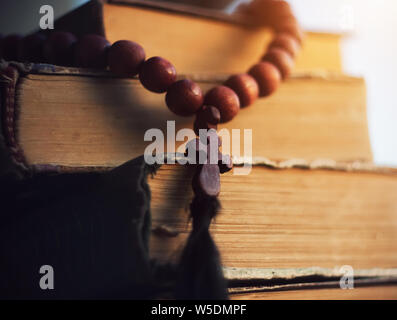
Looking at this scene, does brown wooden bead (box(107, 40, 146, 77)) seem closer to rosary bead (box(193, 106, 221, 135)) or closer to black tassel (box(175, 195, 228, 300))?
rosary bead (box(193, 106, 221, 135))

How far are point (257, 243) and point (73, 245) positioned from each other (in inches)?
10.3

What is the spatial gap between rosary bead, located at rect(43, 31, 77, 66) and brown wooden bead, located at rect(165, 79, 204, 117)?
0.20 meters

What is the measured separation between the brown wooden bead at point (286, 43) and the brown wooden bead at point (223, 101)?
245 mm

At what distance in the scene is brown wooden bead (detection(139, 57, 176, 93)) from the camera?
564 millimetres

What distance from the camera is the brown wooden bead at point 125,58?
1.88 ft

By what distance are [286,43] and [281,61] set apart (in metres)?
0.07

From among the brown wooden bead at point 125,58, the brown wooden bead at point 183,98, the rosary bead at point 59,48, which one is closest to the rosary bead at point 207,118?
the brown wooden bead at point 183,98

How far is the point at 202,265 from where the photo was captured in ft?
1.35

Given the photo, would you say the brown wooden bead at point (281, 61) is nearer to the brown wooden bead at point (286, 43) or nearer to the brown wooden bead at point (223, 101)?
the brown wooden bead at point (286, 43)

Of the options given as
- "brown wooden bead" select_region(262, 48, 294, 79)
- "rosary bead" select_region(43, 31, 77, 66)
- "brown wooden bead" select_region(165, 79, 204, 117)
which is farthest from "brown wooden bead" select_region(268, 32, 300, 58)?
"rosary bead" select_region(43, 31, 77, 66)

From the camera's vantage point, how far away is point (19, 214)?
49 centimetres

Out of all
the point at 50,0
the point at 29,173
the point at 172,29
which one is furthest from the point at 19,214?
the point at 50,0
